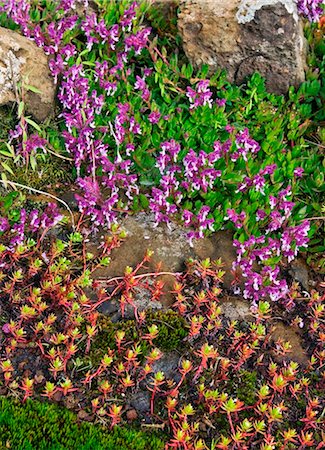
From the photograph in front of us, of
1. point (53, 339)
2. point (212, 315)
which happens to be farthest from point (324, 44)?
point (53, 339)

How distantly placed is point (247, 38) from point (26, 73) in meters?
2.27

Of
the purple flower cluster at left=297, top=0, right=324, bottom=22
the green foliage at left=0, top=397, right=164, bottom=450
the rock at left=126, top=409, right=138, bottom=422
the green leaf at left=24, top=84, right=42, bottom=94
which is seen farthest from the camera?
the purple flower cluster at left=297, top=0, right=324, bottom=22

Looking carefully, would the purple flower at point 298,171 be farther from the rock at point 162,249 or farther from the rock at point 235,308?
the rock at point 235,308

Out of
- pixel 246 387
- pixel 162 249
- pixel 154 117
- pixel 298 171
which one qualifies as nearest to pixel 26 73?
pixel 154 117

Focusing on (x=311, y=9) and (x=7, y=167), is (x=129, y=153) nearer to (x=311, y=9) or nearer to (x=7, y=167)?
(x=7, y=167)

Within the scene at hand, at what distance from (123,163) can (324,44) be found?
288 cm

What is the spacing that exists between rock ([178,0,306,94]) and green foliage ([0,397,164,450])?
152 inches

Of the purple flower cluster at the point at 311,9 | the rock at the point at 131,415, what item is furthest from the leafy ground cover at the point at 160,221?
the purple flower cluster at the point at 311,9

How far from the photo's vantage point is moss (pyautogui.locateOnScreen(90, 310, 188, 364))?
4.20 meters

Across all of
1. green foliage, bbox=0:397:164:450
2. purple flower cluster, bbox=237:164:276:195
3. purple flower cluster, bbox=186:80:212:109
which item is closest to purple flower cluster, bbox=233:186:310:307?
purple flower cluster, bbox=237:164:276:195

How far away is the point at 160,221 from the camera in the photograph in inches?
199

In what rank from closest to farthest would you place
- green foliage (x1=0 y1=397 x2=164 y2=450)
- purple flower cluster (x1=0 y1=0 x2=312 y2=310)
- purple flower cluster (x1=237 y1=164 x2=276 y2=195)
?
green foliage (x1=0 y1=397 x2=164 y2=450) → purple flower cluster (x1=0 y1=0 x2=312 y2=310) → purple flower cluster (x1=237 y1=164 x2=276 y2=195)

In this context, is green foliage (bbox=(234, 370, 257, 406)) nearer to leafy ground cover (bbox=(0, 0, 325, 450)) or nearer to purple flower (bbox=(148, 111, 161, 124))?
leafy ground cover (bbox=(0, 0, 325, 450))

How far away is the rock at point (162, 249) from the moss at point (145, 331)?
334 millimetres
